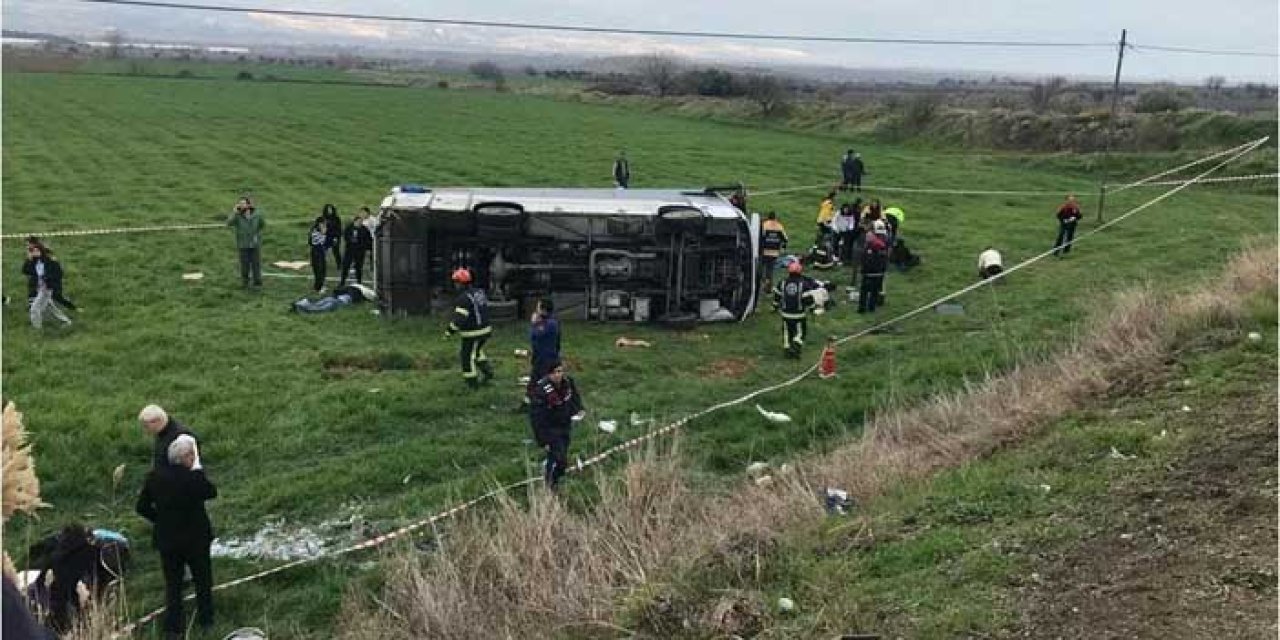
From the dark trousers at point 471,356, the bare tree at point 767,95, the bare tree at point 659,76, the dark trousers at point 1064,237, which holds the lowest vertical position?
the dark trousers at point 471,356

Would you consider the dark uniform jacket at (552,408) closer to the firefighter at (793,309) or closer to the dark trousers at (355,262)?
the firefighter at (793,309)

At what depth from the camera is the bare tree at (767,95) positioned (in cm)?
6162

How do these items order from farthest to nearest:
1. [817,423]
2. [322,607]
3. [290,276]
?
1. [290,276]
2. [817,423]
3. [322,607]

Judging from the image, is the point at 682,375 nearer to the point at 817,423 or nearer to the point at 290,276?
the point at 817,423

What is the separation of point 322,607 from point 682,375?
720 cm

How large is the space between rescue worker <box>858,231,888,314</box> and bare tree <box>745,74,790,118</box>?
145 ft

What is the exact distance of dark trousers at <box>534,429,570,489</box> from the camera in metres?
10.3

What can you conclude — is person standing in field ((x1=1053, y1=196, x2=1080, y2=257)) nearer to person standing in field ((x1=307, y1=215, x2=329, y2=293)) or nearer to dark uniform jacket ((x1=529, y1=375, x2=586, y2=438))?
person standing in field ((x1=307, y1=215, x2=329, y2=293))

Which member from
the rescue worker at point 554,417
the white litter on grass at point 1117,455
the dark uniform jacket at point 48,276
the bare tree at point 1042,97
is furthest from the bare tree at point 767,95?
the white litter on grass at point 1117,455

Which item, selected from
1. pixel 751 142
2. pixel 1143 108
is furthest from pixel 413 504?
pixel 1143 108

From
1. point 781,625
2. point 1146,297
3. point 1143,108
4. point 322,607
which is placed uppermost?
point 1143,108

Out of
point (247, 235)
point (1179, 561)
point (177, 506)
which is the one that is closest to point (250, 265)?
point (247, 235)

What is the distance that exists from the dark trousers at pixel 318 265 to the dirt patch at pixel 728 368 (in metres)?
7.45

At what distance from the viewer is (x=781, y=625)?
674 centimetres
